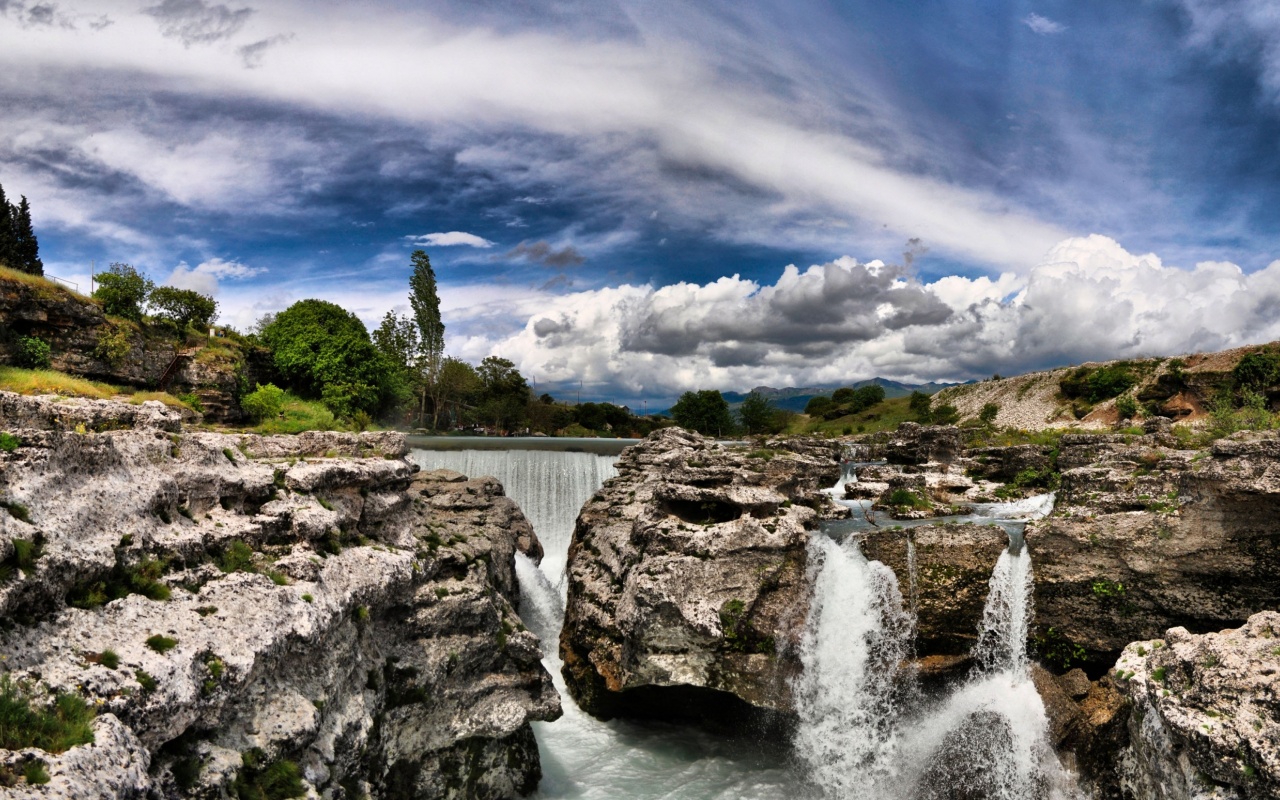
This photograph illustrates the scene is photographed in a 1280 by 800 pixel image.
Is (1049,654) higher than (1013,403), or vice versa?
(1013,403)

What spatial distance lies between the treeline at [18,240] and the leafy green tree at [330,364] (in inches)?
1063

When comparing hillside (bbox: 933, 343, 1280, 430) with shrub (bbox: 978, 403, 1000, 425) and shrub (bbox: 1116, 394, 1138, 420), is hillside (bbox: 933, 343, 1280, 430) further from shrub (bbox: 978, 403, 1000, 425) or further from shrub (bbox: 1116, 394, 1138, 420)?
shrub (bbox: 978, 403, 1000, 425)

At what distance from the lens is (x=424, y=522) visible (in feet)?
53.4

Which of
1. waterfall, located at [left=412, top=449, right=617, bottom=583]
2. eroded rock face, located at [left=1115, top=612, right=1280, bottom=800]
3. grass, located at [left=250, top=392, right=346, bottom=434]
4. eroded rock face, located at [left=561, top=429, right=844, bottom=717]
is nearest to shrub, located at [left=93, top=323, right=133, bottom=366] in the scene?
grass, located at [left=250, top=392, right=346, bottom=434]

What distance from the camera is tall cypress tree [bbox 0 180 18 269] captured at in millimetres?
58181

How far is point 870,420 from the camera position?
91500 millimetres

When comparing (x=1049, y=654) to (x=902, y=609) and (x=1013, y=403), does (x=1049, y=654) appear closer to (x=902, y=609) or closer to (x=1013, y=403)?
(x=902, y=609)

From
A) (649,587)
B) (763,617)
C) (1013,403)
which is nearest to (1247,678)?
(763,617)

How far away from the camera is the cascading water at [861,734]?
13.8 m

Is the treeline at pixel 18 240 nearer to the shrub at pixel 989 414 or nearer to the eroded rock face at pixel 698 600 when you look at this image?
the eroded rock face at pixel 698 600

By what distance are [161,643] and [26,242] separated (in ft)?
275

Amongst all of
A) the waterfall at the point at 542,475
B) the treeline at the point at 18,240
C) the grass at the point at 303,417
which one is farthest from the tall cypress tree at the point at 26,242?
the waterfall at the point at 542,475

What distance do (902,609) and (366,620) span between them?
12247 mm

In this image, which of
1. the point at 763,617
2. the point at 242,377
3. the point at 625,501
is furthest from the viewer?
the point at 242,377
